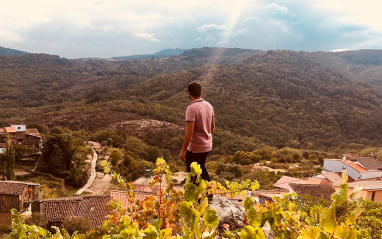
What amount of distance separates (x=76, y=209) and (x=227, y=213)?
15526mm

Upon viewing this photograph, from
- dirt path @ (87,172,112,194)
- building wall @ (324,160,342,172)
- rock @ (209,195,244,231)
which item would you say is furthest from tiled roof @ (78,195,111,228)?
building wall @ (324,160,342,172)

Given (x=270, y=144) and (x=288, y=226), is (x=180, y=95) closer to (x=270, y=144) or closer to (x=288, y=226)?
(x=270, y=144)

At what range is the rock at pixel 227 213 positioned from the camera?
175 inches

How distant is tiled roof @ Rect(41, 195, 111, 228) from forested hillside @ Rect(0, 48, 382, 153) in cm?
3192

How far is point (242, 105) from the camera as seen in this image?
3191 inches

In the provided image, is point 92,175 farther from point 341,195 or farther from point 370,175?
point 341,195

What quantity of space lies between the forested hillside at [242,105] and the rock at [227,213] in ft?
148

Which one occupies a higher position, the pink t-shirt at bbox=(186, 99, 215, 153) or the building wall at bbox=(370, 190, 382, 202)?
the pink t-shirt at bbox=(186, 99, 215, 153)

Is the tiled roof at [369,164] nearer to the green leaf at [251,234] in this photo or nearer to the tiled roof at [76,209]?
the tiled roof at [76,209]

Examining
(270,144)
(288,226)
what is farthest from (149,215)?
(270,144)

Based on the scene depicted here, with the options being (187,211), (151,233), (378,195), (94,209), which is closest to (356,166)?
(378,195)

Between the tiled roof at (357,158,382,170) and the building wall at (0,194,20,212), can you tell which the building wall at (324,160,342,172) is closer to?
the tiled roof at (357,158,382,170)

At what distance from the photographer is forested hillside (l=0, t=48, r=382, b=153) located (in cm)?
6241

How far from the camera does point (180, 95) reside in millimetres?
88188
